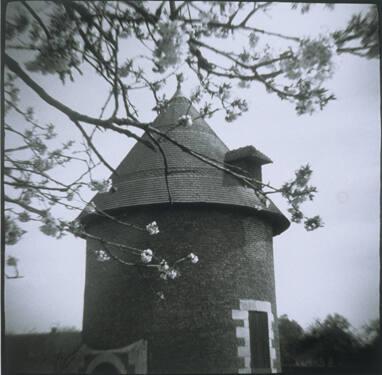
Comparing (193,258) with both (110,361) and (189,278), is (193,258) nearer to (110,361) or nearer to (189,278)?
(189,278)

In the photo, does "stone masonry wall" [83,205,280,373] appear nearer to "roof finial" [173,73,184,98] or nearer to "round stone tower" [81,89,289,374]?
"round stone tower" [81,89,289,374]

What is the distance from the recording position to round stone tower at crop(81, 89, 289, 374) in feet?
24.1

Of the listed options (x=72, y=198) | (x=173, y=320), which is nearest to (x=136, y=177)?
(x=173, y=320)

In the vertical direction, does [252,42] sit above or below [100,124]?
above

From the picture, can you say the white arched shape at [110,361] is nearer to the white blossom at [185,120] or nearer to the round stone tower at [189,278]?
the round stone tower at [189,278]

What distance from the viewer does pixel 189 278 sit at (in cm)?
773

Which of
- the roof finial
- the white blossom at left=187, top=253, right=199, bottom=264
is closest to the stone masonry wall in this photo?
the white blossom at left=187, top=253, right=199, bottom=264

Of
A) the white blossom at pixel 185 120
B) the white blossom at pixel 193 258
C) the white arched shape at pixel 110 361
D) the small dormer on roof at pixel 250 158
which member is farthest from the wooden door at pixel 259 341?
the white blossom at pixel 185 120

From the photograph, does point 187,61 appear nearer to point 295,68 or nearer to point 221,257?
point 295,68

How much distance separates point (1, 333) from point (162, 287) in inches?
140

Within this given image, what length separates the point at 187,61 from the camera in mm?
4133

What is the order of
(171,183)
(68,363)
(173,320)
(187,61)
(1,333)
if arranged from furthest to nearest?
(171,183) → (173,320) → (68,363) → (1,333) → (187,61)

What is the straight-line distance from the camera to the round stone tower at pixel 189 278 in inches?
289

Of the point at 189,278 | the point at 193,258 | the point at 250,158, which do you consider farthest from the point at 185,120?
the point at 189,278
